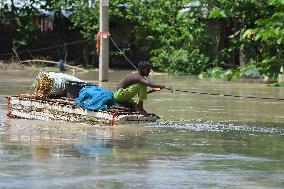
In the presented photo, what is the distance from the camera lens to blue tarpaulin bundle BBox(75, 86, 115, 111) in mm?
15336

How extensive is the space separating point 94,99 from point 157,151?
12.5 ft

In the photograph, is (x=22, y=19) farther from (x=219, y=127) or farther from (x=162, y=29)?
(x=219, y=127)

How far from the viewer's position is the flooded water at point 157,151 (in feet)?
30.7

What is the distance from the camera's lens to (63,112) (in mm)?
15867

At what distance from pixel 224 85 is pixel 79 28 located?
14.5 meters

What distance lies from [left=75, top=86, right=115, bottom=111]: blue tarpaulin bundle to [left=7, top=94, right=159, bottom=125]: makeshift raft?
0.10 metres

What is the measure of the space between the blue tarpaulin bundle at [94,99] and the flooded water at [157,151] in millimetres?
420

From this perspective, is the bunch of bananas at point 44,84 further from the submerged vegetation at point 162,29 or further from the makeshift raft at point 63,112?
the submerged vegetation at point 162,29

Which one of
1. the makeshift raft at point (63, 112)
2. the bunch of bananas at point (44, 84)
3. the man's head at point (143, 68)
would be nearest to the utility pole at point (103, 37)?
the makeshift raft at point (63, 112)

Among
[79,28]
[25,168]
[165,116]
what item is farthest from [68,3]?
[25,168]

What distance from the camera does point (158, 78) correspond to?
3195cm

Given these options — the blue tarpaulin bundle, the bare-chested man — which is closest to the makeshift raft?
the blue tarpaulin bundle

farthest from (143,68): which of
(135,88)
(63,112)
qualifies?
(63,112)

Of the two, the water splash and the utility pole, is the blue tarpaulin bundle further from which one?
the utility pole
